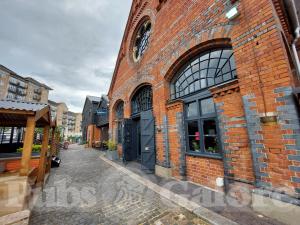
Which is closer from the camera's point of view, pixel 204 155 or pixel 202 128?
pixel 204 155

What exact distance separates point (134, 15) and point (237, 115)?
29.7 feet

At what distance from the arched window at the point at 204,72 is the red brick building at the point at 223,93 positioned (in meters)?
0.03

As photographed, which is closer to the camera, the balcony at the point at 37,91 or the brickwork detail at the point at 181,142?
the brickwork detail at the point at 181,142

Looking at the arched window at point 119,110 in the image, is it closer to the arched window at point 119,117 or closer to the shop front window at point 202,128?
the arched window at point 119,117

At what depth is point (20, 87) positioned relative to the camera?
39.6 meters

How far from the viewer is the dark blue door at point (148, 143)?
5.90m

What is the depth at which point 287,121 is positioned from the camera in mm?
2334

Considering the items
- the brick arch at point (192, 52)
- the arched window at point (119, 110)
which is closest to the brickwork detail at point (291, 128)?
the brick arch at point (192, 52)

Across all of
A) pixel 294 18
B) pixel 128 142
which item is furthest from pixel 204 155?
pixel 294 18

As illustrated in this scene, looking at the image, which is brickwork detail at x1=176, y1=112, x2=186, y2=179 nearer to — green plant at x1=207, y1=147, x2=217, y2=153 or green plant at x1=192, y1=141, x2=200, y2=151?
green plant at x1=192, y1=141, x2=200, y2=151

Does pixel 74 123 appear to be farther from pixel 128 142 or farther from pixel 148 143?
pixel 148 143

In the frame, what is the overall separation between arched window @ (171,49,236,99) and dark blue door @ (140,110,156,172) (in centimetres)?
158

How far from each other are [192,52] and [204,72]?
32.4 inches

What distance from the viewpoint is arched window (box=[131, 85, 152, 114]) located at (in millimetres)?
7105
